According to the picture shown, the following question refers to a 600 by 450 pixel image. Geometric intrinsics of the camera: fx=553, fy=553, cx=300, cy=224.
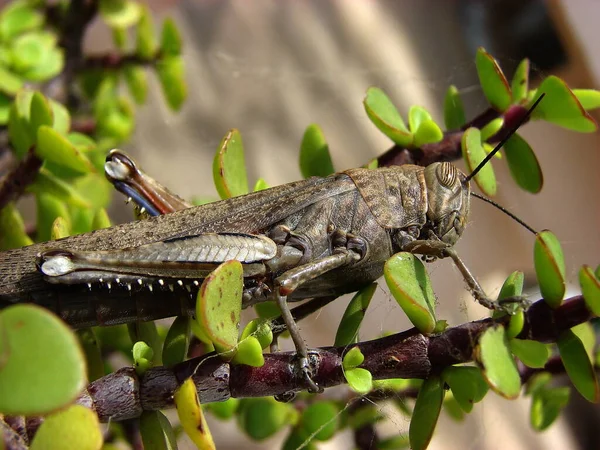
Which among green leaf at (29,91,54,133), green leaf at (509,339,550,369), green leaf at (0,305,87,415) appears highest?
green leaf at (29,91,54,133)

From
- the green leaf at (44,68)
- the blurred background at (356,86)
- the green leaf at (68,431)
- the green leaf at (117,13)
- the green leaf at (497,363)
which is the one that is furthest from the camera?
the blurred background at (356,86)

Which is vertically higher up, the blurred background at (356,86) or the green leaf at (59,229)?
the blurred background at (356,86)

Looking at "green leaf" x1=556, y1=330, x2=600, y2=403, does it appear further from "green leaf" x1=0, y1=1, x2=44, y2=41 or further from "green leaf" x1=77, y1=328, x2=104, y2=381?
"green leaf" x1=0, y1=1, x2=44, y2=41

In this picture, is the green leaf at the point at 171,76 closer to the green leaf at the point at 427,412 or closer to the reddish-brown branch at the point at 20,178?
the reddish-brown branch at the point at 20,178

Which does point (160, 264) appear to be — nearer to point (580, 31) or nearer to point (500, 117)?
point (500, 117)

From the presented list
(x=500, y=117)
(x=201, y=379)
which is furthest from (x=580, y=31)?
(x=201, y=379)

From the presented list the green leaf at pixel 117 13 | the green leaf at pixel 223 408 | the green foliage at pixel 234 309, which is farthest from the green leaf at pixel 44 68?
the green leaf at pixel 223 408

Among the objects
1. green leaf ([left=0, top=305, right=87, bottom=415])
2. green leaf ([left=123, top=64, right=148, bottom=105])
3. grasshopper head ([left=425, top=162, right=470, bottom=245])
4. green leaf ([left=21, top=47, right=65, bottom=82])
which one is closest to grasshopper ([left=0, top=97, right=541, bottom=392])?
grasshopper head ([left=425, top=162, right=470, bottom=245])
